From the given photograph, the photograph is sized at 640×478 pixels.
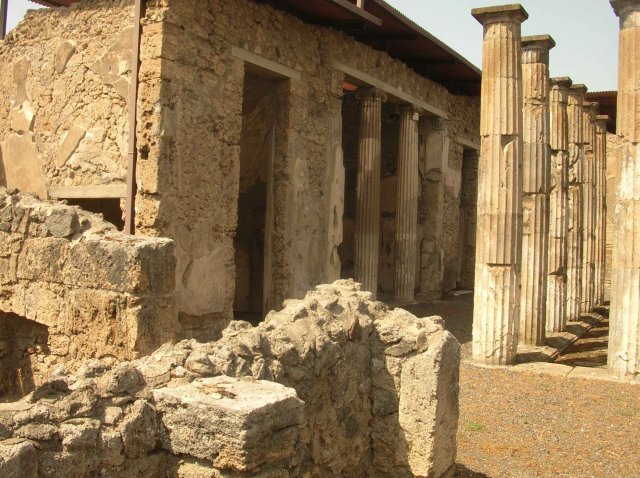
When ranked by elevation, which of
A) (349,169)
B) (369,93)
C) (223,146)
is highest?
(369,93)

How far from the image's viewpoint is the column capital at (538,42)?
10813 millimetres

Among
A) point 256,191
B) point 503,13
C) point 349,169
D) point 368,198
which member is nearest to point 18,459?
point 503,13

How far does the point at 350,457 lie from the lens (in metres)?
4.32

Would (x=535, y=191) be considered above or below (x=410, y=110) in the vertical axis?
below

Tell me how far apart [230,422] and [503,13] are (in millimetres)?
8122

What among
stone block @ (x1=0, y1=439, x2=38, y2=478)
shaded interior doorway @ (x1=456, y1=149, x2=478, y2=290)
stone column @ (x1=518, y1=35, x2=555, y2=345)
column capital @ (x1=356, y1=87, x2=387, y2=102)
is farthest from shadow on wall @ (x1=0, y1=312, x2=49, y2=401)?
shaded interior doorway @ (x1=456, y1=149, x2=478, y2=290)

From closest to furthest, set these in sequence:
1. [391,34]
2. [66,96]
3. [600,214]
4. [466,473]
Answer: [466,473], [66,96], [391,34], [600,214]

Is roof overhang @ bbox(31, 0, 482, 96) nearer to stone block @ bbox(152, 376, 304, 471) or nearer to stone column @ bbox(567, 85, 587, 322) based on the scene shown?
stone column @ bbox(567, 85, 587, 322)

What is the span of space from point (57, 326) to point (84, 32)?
14.2ft

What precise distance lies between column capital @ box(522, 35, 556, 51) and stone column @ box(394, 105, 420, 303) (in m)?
3.83

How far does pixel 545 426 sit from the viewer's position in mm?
6652

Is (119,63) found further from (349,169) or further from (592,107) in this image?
(592,107)

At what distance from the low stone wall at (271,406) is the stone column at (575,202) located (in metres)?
9.98

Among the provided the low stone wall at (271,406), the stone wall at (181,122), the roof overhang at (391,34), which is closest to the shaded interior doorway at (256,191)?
the stone wall at (181,122)
